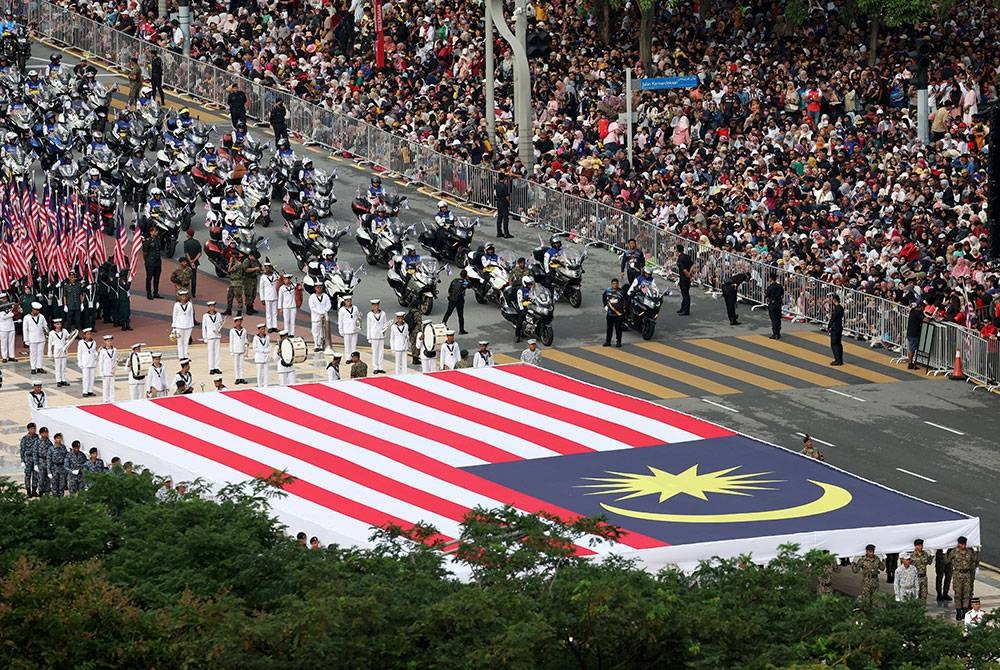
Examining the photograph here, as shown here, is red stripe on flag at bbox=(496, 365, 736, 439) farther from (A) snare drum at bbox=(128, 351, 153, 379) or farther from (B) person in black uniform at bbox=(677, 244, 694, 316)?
(B) person in black uniform at bbox=(677, 244, 694, 316)

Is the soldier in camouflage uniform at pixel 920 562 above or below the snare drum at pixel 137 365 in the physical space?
below

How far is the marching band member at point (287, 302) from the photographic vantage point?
4434 cm

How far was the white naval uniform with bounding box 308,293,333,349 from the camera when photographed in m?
43.5

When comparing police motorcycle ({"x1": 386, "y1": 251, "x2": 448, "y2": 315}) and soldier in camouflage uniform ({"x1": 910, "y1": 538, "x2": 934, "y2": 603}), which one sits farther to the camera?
police motorcycle ({"x1": 386, "y1": 251, "x2": 448, "y2": 315})

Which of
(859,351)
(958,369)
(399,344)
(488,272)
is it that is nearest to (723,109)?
(488,272)

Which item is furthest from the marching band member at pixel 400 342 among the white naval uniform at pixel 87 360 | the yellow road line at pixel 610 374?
the white naval uniform at pixel 87 360

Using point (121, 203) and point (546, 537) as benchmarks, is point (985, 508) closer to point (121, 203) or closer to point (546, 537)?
point (546, 537)

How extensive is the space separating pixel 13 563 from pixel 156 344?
21713 millimetres

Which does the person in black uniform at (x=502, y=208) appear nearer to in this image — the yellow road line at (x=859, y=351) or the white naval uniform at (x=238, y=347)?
the yellow road line at (x=859, y=351)

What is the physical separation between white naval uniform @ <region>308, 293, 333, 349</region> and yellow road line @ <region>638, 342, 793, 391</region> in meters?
6.30

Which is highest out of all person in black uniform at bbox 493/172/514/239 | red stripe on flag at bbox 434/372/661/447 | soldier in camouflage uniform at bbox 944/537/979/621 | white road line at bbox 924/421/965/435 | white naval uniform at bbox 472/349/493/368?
person in black uniform at bbox 493/172/514/239

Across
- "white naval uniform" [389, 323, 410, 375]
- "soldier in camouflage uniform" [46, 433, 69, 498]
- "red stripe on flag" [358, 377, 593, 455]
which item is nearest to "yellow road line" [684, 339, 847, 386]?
"white naval uniform" [389, 323, 410, 375]

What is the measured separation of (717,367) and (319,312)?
25.4ft

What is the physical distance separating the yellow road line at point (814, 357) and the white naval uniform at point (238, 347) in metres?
10.2
